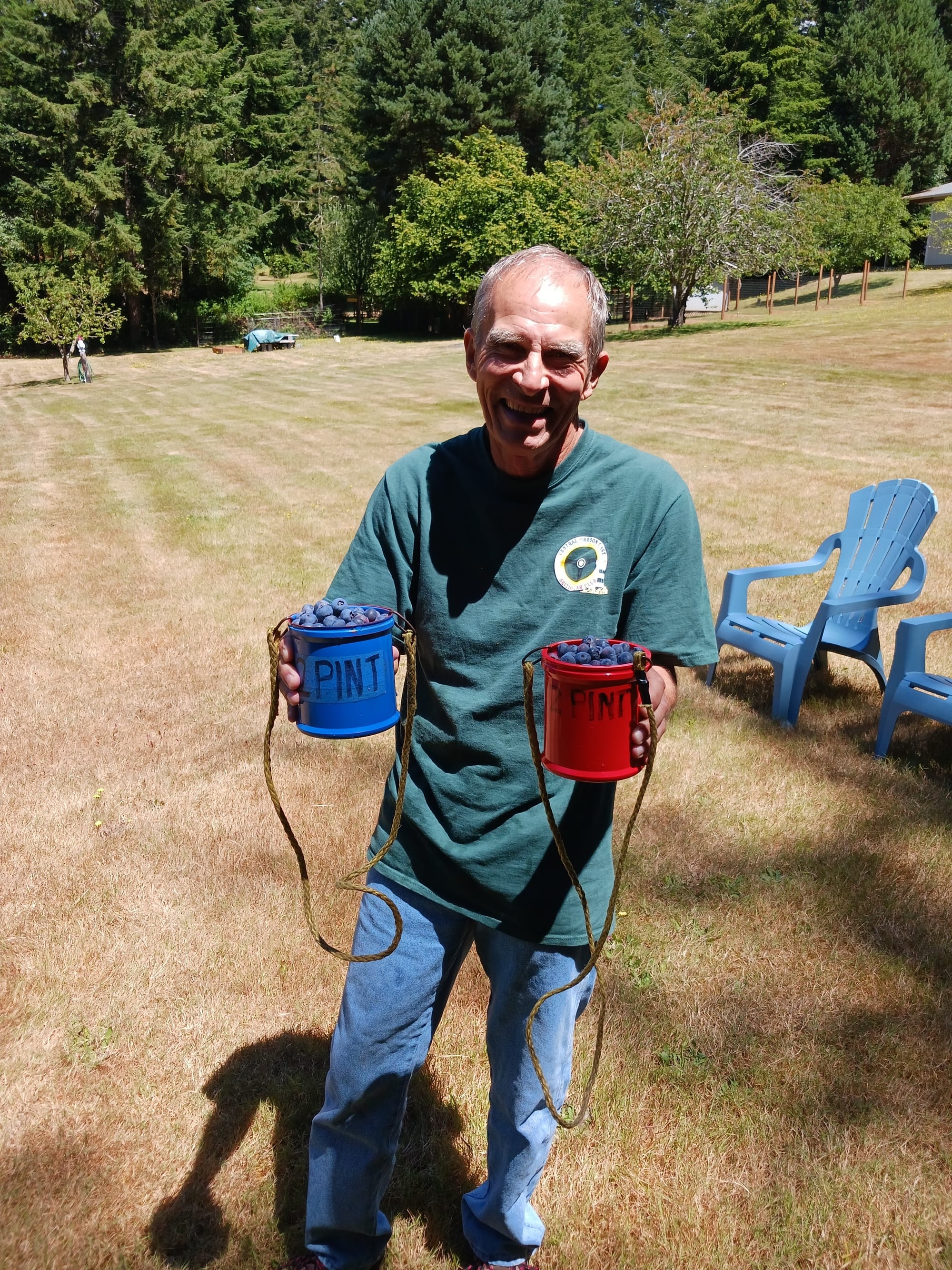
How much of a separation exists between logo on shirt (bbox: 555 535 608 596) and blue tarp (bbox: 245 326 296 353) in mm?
38104

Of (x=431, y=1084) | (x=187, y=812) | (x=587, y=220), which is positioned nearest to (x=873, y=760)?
(x=431, y=1084)

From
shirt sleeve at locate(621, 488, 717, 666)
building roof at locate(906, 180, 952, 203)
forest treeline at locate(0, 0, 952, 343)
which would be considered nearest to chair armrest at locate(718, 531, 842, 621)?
shirt sleeve at locate(621, 488, 717, 666)

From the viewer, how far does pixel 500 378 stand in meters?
1.77

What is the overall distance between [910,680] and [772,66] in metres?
51.3

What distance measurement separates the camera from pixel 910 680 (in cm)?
468

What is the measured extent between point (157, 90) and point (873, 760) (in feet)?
124

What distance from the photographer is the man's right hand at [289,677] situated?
1.83m

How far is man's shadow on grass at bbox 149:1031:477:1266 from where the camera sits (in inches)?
96.3

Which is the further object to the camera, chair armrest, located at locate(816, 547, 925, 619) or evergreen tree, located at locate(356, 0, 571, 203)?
evergreen tree, located at locate(356, 0, 571, 203)

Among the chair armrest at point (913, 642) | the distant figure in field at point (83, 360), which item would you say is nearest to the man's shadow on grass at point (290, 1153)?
the chair armrest at point (913, 642)

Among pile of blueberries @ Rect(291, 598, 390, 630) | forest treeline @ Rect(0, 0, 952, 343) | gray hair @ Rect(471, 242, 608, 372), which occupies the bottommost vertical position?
pile of blueberries @ Rect(291, 598, 390, 630)

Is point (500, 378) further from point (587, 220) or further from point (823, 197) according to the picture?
point (823, 197)

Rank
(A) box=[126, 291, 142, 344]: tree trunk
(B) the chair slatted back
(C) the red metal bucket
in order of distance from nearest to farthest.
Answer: (C) the red metal bucket, (B) the chair slatted back, (A) box=[126, 291, 142, 344]: tree trunk

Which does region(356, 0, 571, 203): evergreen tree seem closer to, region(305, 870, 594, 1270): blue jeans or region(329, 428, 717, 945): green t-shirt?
region(329, 428, 717, 945): green t-shirt
